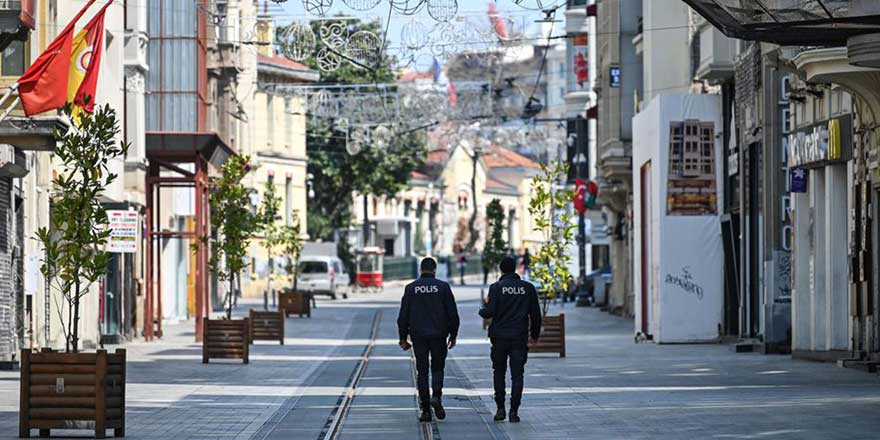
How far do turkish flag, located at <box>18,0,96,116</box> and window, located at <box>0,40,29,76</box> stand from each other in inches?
100

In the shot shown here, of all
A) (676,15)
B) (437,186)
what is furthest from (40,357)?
(437,186)

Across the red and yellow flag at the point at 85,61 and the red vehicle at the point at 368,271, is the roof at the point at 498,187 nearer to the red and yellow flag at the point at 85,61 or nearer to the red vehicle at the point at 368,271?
the red vehicle at the point at 368,271

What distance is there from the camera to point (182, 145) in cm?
4622

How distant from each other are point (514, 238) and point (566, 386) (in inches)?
5107

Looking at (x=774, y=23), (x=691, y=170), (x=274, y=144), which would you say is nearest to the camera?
(x=774, y=23)

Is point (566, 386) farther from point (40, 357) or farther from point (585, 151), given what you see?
point (585, 151)

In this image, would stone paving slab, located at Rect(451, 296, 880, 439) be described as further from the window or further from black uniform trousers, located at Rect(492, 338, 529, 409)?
the window

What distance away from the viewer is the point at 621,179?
55.3 metres

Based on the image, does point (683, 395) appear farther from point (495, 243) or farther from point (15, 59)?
point (495, 243)

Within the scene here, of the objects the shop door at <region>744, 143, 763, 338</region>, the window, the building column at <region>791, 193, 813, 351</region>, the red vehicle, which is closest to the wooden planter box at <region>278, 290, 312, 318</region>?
the shop door at <region>744, 143, 763, 338</region>

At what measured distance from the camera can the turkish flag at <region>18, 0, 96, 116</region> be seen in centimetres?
2753

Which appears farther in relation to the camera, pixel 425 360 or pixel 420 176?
pixel 420 176

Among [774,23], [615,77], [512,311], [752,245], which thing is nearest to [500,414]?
[512,311]

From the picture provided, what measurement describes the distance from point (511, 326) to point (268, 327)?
931 inches
